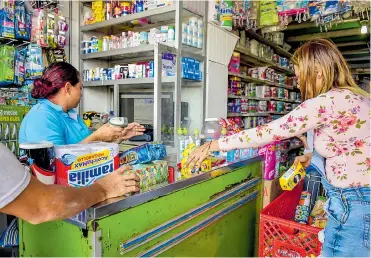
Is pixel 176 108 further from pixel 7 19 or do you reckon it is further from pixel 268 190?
pixel 7 19

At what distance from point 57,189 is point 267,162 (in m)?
1.82

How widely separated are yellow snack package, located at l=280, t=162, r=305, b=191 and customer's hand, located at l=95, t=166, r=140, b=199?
812mm

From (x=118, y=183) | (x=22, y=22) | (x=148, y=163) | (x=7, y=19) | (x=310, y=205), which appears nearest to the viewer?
(x=118, y=183)

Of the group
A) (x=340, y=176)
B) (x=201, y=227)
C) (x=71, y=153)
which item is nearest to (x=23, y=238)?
(x=71, y=153)

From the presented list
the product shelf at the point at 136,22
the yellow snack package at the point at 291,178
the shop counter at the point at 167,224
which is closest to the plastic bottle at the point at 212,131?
the shop counter at the point at 167,224

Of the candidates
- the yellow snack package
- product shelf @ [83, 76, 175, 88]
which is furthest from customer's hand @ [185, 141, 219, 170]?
product shelf @ [83, 76, 175, 88]

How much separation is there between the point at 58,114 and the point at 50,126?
198 mm

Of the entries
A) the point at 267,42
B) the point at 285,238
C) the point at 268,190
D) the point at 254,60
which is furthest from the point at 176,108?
the point at 267,42

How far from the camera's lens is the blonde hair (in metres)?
1.42

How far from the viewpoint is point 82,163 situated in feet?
3.91

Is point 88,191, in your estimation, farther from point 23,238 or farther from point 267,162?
point 267,162

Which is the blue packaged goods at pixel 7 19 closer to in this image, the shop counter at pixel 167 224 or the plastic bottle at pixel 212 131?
the plastic bottle at pixel 212 131

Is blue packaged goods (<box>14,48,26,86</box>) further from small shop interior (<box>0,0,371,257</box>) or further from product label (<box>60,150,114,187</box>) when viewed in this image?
product label (<box>60,150,114,187</box>)

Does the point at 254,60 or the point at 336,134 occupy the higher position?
the point at 254,60
